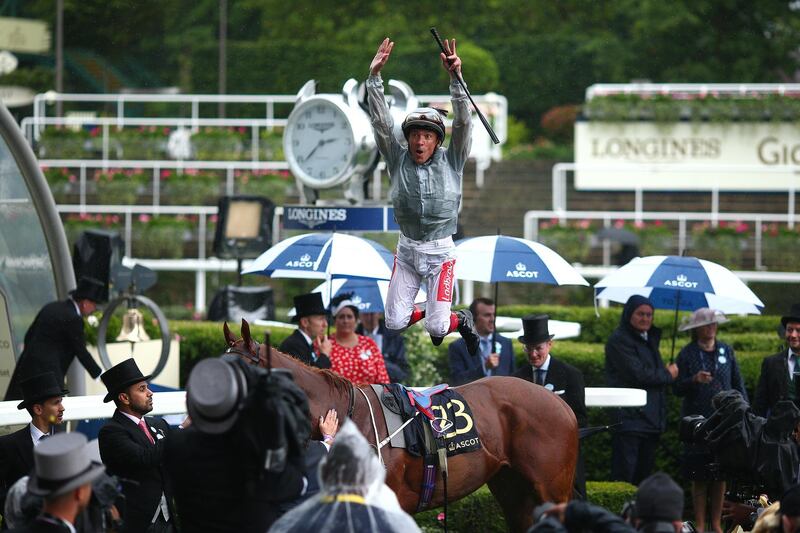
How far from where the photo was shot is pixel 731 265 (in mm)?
18672

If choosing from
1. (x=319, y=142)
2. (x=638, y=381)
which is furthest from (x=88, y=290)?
(x=638, y=381)

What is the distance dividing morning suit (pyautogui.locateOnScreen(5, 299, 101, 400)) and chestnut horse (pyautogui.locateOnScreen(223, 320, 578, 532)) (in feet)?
11.0

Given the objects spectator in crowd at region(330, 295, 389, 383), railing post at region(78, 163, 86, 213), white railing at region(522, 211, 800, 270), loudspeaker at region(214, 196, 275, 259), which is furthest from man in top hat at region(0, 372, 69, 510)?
railing post at region(78, 163, 86, 213)

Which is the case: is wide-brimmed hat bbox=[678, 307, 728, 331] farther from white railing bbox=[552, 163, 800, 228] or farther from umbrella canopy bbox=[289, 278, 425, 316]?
white railing bbox=[552, 163, 800, 228]

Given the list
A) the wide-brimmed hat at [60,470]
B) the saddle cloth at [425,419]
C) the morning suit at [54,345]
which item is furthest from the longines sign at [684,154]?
the wide-brimmed hat at [60,470]

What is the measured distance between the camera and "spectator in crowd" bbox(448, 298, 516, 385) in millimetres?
10000

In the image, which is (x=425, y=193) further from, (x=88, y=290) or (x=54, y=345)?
(x=54, y=345)

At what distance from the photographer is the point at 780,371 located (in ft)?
30.2

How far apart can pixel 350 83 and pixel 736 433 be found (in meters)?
5.43

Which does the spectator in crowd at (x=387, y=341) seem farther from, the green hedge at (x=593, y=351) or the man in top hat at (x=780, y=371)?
the man in top hat at (x=780, y=371)

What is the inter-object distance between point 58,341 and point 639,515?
5966 millimetres

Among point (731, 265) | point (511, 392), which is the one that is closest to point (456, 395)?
point (511, 392)

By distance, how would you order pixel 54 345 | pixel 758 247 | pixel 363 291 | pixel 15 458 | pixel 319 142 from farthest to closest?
pixel 758 247
pixel 319 142
pixel 363 291
pixel 54 345
pixel 15 458

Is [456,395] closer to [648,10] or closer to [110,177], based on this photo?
[110,177]
